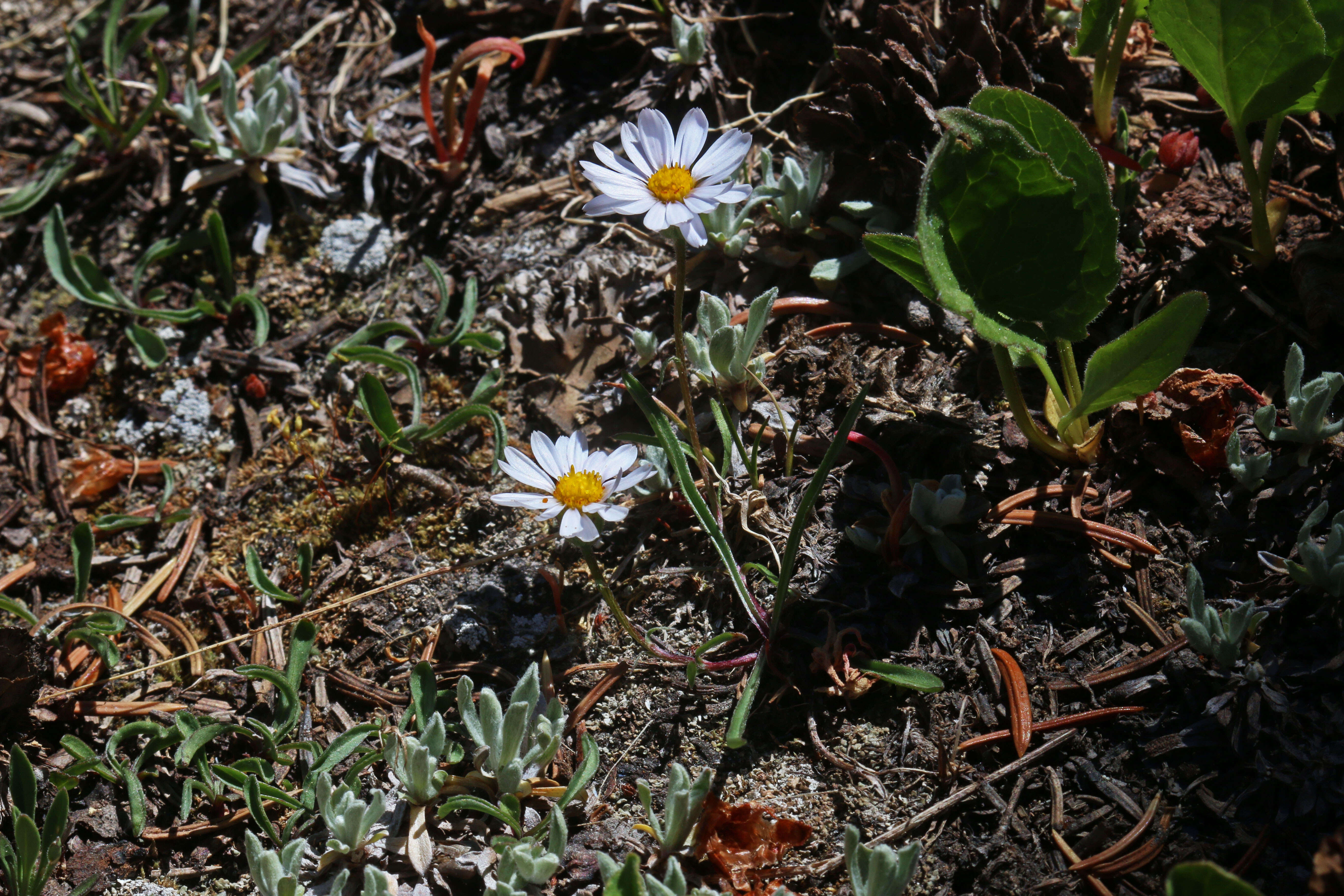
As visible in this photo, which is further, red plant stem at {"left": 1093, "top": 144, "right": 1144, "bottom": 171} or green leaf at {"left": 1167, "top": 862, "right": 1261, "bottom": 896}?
red plant stem at {"left": 1093, "top": 144, "right": 1144, "bottom": 171}

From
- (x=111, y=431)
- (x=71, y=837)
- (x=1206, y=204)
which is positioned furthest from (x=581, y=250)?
(x=71, y=837)

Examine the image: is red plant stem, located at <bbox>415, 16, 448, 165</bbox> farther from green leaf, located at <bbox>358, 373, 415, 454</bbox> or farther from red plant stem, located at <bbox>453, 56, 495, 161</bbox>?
green leaf, located at <bbox>358, 373, 415, 454</bbox>

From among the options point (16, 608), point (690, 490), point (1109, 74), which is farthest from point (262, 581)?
point (1109, 74)

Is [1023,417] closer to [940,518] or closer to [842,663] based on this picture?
[940,518]

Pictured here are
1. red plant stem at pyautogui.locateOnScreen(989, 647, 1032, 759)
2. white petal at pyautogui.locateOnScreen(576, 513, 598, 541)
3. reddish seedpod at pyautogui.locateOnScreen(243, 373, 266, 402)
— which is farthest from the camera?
reddish seedpod at pyautogui.locateOnScreen(243, 373, 266, 402)

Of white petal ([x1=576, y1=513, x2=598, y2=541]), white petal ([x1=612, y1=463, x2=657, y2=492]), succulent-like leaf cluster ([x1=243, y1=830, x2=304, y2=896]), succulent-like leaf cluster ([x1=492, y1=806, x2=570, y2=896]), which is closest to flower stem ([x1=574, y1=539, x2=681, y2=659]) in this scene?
white petal ([x1=576, y1=513, x2=598, y2=541])

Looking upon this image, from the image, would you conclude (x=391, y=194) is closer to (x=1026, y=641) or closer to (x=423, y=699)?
(x=423, y=699)
